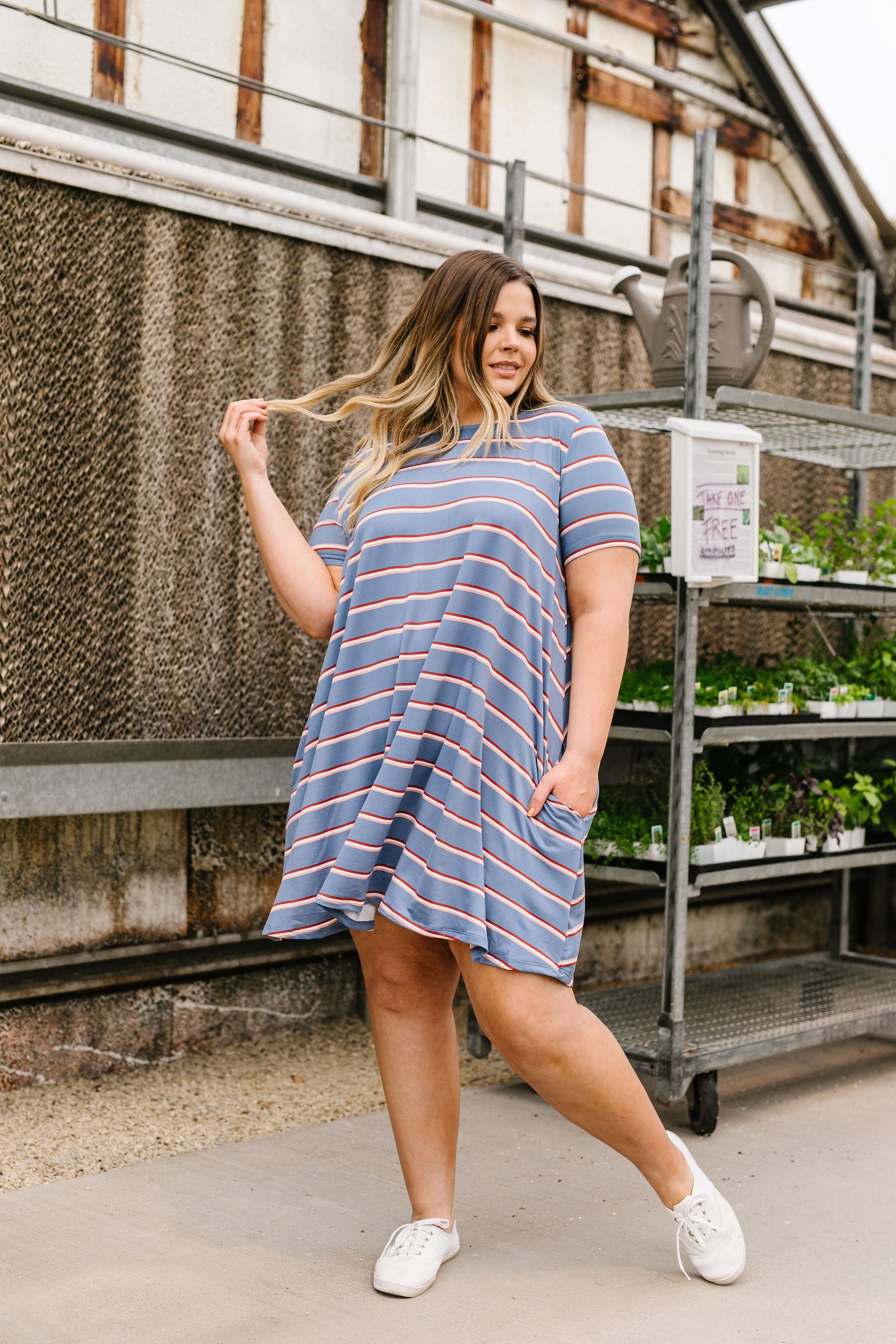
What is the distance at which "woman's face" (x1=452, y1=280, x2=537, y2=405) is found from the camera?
2.42 m

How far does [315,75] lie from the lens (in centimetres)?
414

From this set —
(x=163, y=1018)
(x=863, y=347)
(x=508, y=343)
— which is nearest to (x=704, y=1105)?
(x=163, y=1018)

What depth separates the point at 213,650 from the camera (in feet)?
12.2

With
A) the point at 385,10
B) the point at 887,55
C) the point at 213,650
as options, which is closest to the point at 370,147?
the point at 385,10

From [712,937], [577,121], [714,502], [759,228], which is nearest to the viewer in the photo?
[714,502]

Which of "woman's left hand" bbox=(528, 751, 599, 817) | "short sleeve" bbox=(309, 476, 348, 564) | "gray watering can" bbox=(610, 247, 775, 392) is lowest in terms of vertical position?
"woman's left hand" bbox=(528, 751, 599, 817)

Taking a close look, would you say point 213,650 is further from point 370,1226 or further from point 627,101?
point 627,101

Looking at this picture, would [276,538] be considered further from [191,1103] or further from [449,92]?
[449,92]

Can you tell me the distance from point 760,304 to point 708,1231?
2.15 m

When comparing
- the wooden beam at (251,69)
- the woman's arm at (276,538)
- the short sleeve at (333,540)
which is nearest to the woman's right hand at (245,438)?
the woman's arm at (276,538)

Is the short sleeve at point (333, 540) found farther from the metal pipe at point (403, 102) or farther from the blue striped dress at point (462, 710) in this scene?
the metal pipe at point (403, 102)

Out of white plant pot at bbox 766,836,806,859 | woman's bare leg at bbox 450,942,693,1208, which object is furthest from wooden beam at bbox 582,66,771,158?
woman's bare leg at bbox 450,942,693,1208

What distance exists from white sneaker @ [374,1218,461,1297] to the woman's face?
1.45 meters

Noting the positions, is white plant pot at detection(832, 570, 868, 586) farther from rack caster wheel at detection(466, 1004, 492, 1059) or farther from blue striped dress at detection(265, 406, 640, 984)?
blue striped dress at detection(265, 406, 640, 984)
